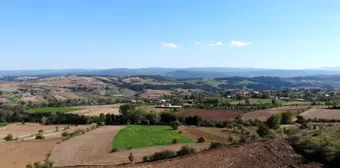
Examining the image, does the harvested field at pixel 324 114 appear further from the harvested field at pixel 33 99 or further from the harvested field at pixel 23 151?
the harvested field at pixel 33 99

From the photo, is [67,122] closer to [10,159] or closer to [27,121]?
[27,121]

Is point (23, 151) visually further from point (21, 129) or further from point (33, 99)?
point (33, 99)

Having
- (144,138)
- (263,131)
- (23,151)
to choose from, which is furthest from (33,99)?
(263,131)

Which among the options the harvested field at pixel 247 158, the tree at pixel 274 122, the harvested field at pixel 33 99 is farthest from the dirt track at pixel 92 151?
the harvested field at pixel 33 99

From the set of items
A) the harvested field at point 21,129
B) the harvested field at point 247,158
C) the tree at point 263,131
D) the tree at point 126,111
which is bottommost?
the harvested field at point 21,129

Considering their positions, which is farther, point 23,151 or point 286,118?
point 286,118

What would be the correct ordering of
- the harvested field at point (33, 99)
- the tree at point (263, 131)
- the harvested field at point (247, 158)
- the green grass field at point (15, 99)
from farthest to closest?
the harvested field at point (33, 99)
the green grass field at point (15, 99)
the tree at point (263, 131)
the harvested field at point (247, 158)

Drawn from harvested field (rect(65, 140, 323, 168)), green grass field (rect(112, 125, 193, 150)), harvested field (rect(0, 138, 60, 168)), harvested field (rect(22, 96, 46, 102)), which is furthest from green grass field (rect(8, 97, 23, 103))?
harvested field (rect(65, 140, 323, 168))
